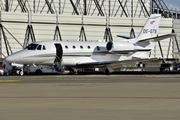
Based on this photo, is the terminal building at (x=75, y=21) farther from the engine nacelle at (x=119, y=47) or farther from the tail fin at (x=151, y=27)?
the engine nacelle at (x=119, y=47)

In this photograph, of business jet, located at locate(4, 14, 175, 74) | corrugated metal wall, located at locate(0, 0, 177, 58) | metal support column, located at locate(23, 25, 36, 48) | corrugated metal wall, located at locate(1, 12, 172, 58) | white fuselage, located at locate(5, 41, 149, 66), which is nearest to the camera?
white fuselage, located at locate(5, 41, 149, 66)

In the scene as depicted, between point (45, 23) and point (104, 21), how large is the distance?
8.72m

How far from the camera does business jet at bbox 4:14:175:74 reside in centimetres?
4450

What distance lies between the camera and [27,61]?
4412 cm

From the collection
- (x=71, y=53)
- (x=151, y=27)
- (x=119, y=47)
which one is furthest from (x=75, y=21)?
(x=71, y=53)

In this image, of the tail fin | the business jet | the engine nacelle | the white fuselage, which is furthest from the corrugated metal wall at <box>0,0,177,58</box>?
the engine nacelle

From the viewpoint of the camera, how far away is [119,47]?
49188 mm

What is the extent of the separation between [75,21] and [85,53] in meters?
17.1
